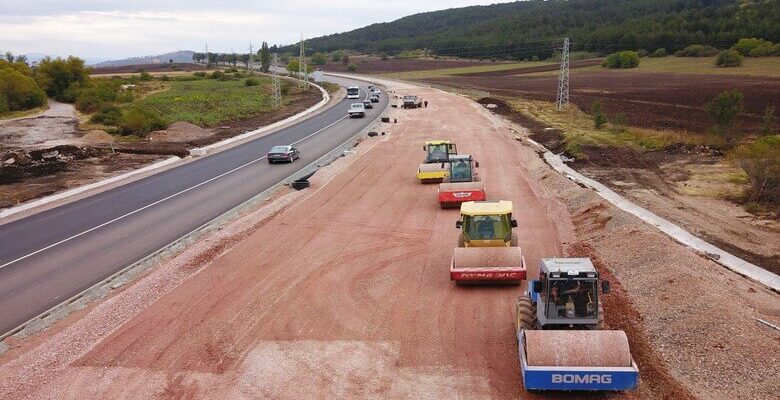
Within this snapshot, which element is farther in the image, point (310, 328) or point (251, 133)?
point (251, 133)

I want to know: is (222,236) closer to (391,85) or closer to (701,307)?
(701,307)

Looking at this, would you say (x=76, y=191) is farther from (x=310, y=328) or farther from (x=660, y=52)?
(x=660, y=52)

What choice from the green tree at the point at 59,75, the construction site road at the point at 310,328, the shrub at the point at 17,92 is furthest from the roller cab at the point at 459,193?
the green tree at the point at 59,75

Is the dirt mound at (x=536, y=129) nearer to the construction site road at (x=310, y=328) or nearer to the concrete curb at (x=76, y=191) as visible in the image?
the construction site road at (x=310, y=328)

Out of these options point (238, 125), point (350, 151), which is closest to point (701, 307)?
point (350, 151)

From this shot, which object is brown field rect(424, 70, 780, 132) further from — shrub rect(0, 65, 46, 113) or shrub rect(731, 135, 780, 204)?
Result: shrub rect(0, 65, 46, 113)

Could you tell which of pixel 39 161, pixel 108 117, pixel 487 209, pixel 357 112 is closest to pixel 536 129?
pixel 357 112

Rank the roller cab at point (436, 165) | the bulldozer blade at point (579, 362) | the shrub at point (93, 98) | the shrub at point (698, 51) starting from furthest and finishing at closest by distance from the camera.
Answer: the shrub at point (698, 51) < the shrub at point (93, 98) < the roller cab at point (436, 165) < the bulldozer blade at point (579, 362)
